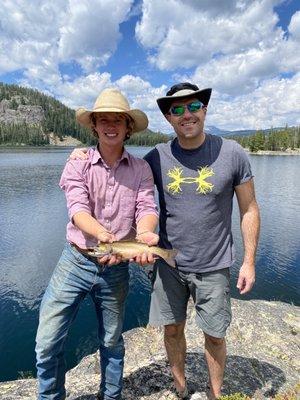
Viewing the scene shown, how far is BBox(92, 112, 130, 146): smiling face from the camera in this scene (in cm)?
462

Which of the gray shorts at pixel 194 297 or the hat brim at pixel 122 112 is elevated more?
the hat brim at pixel 122 112

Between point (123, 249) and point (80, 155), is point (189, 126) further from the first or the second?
point (123, 249)

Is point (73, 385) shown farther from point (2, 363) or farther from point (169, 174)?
point (2, 363)

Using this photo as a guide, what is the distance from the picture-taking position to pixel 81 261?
182 inches

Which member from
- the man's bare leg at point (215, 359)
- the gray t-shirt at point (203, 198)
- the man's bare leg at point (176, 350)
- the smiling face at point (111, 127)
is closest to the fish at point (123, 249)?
the gray t-shirt at point (203, 198)

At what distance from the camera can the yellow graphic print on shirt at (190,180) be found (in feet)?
15.9

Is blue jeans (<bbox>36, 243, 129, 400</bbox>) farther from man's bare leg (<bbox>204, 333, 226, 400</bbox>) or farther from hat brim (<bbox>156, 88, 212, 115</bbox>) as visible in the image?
hat brim (<bbox>156, 88, 212, 115</bbox>)

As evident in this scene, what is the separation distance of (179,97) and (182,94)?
5 cm

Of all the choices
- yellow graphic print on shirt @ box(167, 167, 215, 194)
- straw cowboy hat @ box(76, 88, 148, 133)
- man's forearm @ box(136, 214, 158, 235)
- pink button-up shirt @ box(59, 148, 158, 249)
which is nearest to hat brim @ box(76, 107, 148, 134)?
straw cowboy hat @ box(76, 88, 148, 133)

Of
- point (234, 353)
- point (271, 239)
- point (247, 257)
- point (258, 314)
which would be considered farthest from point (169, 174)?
point (271, 239)

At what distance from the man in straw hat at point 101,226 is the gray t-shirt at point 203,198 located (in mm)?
394

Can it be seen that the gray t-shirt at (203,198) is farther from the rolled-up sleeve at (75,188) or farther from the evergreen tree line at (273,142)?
the evergreen tree line at (273,142)

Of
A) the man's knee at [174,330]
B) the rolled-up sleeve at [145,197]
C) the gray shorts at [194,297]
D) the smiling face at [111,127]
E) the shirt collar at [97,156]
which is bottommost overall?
the man's knee at [174,330]

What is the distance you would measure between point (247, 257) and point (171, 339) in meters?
1.67
